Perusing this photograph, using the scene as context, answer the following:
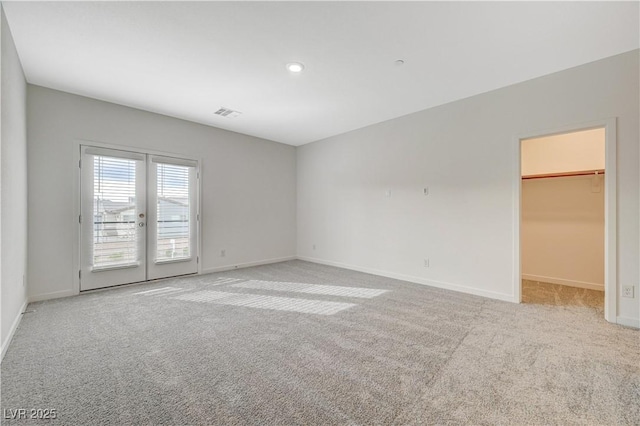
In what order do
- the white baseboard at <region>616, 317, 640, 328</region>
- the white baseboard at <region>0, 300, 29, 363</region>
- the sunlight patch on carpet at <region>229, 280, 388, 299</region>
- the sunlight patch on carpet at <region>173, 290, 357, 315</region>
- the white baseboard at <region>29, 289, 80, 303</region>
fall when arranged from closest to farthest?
the white baseboard at <region>0, 300, 29, 363</region>, the white baseboard at <region>616, 317, 640, 328</region>, the sunlight patch on carpet at <region>173, 290, 357, 315</region>, the white baseboard at <region>29, 289, 80, 303</region>, the sunlight patch on carpet at <region>229, 280, 388, 299</region>

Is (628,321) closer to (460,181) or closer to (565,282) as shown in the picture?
(565,282)

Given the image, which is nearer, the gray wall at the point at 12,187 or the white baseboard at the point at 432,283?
the gray wall at the point at 12,187

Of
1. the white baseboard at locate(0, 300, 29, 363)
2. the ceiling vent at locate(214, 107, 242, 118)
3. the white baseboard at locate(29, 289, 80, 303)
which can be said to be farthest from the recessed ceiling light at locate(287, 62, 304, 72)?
the white baseboard at locate(29, 289, 80, 303)

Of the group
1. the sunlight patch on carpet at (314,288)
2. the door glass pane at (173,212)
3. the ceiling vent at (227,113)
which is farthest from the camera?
the door glass pane at (173,212)

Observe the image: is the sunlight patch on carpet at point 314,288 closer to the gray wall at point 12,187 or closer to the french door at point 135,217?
the french door at point 135,217

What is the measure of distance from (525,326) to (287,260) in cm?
449

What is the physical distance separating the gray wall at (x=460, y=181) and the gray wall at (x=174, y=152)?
117 centimetres

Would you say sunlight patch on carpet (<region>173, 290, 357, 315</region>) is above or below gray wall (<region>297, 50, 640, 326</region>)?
below

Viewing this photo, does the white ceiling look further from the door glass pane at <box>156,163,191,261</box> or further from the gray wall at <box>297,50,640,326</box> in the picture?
the door glass pane at <box>156,163,191,261</box>

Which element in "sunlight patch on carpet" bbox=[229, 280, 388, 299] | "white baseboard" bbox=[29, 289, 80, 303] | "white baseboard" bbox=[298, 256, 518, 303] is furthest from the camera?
"sunlight patch on carpet" bbox=[229, 280, 388, 299]

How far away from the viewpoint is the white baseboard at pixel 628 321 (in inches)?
103

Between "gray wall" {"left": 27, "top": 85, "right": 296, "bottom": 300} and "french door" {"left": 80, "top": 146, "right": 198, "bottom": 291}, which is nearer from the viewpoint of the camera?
"gray wall" {"left": 27, "top": 85, "right": 296, "bottom": 300}

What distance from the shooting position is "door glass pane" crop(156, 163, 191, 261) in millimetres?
4410

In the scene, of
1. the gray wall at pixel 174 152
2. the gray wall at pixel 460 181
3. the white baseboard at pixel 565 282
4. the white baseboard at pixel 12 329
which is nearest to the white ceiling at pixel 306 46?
the gray wall at pixel 460 181
